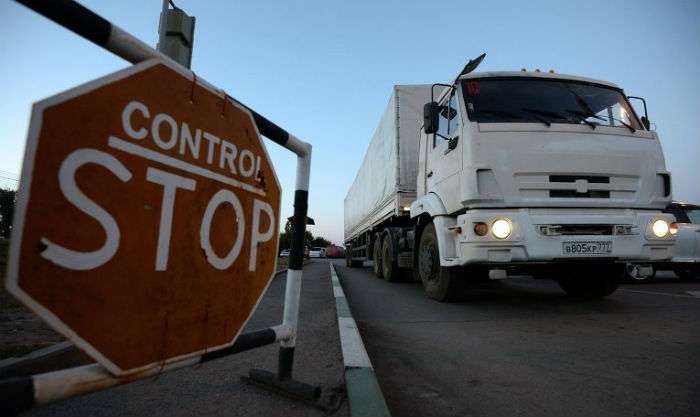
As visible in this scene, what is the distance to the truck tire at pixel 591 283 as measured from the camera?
553cm

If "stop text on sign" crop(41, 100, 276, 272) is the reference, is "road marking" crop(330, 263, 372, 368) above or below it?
below

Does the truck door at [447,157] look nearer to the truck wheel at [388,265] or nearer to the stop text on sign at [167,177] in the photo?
the truck wheel at [388,265]

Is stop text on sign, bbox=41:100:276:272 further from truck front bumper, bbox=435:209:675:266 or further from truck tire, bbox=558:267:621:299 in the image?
truck tire, bbox=558:267:621:299

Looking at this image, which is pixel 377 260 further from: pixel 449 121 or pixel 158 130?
pixel 158 130

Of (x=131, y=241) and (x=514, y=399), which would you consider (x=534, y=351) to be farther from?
(x=131, y=241)

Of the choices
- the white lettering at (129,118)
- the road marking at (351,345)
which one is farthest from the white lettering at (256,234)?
the road marking at (351,345)

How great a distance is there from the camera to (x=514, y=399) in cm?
209

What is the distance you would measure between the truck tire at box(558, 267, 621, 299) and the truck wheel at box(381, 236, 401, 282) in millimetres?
3050

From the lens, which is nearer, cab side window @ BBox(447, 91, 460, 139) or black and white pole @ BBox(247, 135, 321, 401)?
black and white pole @ BBox(247, 135, 321, 401)

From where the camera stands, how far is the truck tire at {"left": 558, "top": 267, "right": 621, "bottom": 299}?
5.53 m

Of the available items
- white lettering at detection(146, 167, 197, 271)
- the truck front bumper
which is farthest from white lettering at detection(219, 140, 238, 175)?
the truck front bumper

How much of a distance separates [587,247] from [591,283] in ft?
7.17

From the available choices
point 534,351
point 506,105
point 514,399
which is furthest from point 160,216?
point 506,105

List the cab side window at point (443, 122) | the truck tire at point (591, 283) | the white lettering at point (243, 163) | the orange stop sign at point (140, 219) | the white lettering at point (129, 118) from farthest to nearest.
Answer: the truck tire at point (591, 283) < the cab side window at point (443, 122) < the white lettering at point (243, 163) < the white lettering at point (129, 118) < the orange stop sign at point (140, 219)
